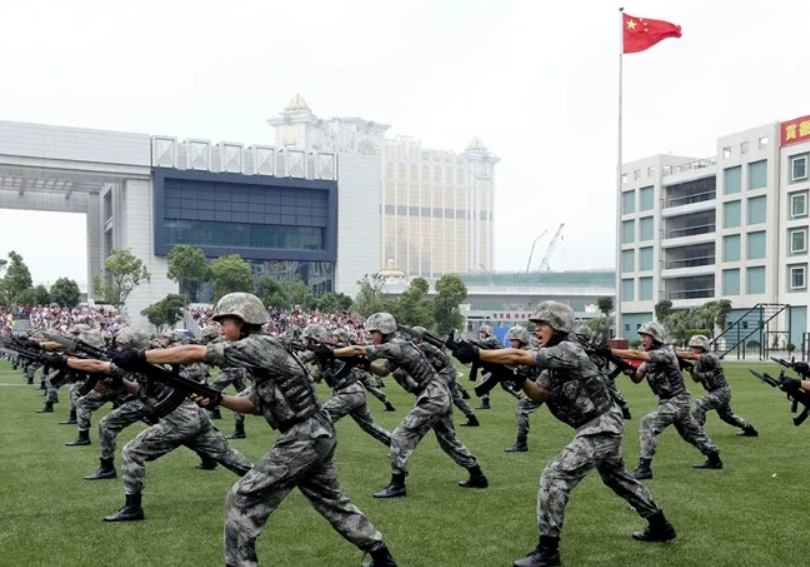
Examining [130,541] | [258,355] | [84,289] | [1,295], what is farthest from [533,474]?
[84,289]

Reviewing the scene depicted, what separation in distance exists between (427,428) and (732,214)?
66501 millimetres

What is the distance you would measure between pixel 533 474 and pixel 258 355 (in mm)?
6917

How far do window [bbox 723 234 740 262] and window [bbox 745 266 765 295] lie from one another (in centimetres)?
177

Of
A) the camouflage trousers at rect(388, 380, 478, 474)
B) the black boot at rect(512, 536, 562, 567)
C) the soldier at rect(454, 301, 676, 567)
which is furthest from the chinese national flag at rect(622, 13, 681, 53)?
the black boot at rect(512, 536, 562, 567)

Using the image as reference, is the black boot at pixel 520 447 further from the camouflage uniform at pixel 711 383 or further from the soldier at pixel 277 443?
the soldier at pixel 277 443

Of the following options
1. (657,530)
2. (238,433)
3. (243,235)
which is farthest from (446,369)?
(243,235)

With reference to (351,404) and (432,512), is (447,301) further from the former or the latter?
(432,512)

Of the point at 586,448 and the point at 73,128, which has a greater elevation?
the point at 73,128

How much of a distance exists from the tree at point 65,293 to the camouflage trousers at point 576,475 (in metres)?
76.7

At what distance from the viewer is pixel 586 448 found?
789cm

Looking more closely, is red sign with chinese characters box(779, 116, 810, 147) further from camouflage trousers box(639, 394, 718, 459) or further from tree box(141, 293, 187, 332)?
camouflage trousers box(639, 394, 718, 459)

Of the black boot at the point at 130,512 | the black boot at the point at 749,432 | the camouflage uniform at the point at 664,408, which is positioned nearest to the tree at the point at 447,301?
the black boot at the point at 749,432

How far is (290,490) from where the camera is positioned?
22.8 feet

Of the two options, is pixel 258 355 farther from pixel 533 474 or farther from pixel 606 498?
pixel 533 474
